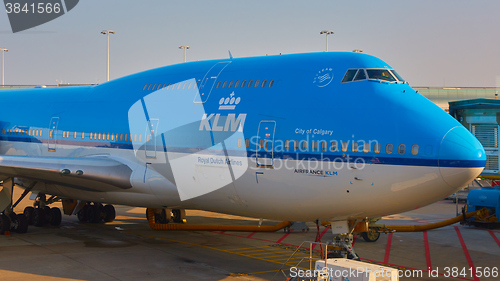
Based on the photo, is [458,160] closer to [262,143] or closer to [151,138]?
[262,143]

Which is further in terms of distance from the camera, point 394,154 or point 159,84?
point 159,84

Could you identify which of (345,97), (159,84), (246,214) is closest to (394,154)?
(345,97)

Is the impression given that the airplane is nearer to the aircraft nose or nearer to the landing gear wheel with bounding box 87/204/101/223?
the aircraft nose

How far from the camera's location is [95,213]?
86.2 ft

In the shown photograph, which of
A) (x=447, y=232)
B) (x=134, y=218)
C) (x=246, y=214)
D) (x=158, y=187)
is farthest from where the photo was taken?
(x=134, y=218)

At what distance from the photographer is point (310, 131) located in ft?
47.3

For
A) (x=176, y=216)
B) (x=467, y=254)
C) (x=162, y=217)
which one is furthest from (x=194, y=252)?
(x=467, y=254)

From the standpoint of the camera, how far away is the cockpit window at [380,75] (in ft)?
48.2

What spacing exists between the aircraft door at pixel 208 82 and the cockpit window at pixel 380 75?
5.23m

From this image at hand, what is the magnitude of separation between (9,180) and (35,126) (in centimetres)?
259

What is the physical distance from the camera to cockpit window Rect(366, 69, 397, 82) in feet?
48.2

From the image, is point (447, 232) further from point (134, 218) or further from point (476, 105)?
point (134, 218)

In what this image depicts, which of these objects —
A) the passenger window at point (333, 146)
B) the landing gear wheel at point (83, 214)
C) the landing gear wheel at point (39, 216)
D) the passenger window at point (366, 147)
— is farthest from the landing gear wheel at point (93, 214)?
the passenger window at point (366, 147)

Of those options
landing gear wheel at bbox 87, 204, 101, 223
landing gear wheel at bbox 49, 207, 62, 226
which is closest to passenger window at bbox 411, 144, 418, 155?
landing gear wheel at bbox 87, 204, 101, 223
